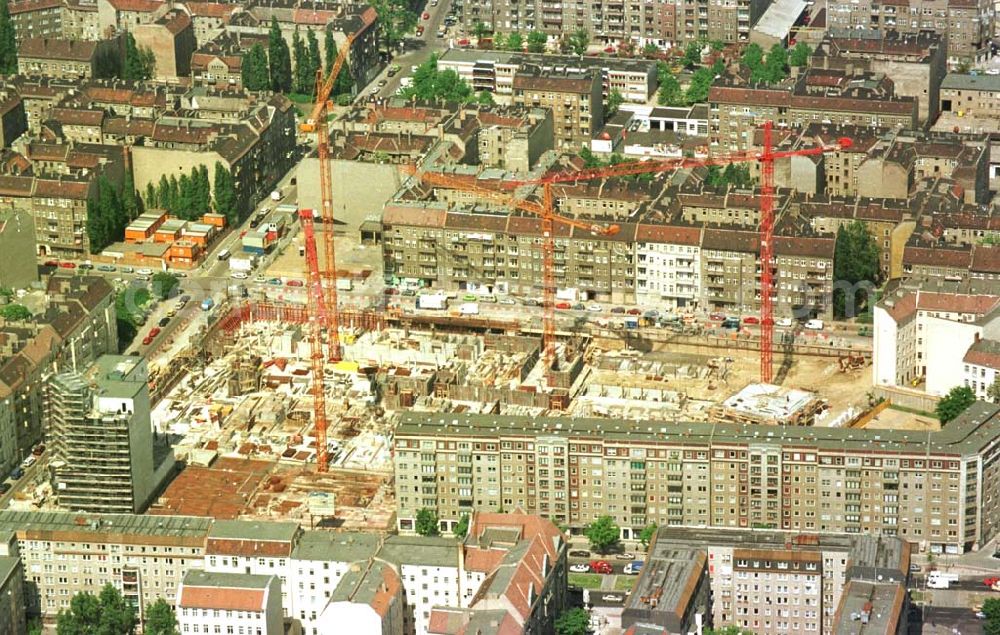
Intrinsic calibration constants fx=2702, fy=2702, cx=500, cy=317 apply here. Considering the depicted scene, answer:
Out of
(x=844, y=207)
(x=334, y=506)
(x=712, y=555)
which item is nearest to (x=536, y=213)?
(x=844, y=207)

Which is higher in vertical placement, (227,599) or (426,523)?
(227,599)

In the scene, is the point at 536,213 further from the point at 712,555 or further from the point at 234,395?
the point at 712,555

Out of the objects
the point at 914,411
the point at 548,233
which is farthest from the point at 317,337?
the point at 914,411

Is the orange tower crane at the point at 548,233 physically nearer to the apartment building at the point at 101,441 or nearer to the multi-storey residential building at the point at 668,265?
the multi-storey residential building at the point at 668,265

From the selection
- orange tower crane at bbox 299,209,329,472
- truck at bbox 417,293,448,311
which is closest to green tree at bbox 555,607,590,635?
orange tower crane at bbox 299,209,329,472

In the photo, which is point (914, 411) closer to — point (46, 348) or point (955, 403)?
point (955, 403)

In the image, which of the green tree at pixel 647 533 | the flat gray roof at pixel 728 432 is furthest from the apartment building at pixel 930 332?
the green tree at pixel 647 533

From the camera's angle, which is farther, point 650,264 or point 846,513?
point 650,264

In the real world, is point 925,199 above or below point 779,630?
above
